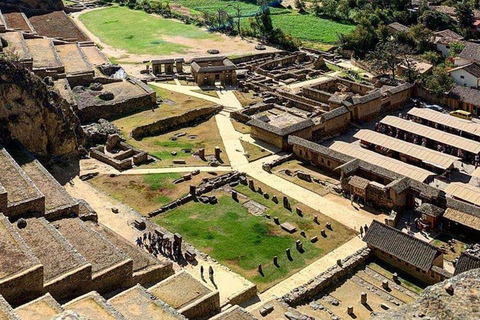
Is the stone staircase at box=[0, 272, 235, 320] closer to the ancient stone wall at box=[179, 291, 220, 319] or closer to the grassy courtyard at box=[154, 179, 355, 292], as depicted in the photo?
the ancient stone wall at box=[179, 291, 220, 319]

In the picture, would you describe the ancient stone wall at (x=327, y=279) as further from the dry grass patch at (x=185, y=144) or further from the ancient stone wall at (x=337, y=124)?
the ancient stone wall at (x=337, y=124)

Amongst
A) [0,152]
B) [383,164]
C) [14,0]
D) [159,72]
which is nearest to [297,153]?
[383,164]

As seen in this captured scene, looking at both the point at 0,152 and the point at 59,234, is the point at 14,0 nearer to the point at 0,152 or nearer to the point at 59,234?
the point at 0,152

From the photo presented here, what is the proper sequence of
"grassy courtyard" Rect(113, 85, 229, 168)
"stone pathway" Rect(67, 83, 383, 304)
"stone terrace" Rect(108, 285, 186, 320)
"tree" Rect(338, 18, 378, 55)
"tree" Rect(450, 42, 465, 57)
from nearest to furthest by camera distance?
"stone terrace" Rect(108, 285, 186, 320), "stone pathway" Rect(67, 83, 383, 304), "grassy courtyard" Rect(113, 85, 229, 168), "tree" Rect(450, 42, 465, 57), "tree" Rect(338, 18, 378, 55)

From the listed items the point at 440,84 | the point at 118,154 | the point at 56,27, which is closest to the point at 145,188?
the point at 118,154

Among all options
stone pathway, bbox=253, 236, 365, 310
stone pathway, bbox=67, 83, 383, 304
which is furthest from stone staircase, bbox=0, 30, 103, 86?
stone pathway, bbox=253, 236, 365, 310

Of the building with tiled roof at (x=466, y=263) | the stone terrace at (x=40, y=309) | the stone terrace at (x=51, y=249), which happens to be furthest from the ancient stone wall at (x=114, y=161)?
the building with tiled roof at (x=466, y=263)
